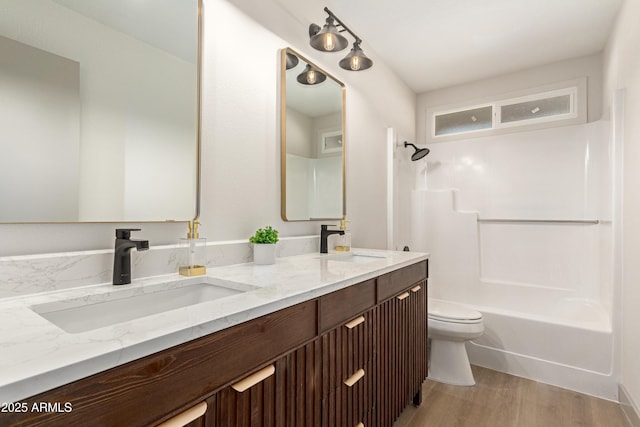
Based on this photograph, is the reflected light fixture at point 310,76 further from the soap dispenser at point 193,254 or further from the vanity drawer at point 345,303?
the vanity drawer at point 345,303

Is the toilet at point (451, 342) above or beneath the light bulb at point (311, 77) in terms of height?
beneath

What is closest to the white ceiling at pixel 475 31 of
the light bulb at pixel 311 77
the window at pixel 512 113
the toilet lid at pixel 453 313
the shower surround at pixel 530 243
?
the window at pixel 512 113

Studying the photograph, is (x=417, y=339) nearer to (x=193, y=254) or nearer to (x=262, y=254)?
(x=262, y=254)

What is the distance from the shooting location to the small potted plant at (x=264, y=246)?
4.72 ft

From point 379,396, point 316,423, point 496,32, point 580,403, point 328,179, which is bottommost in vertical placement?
point 580,403

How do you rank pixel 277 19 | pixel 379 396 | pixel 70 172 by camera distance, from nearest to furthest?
pixel 70 172 → pixel 379 396 → pixel 277 19

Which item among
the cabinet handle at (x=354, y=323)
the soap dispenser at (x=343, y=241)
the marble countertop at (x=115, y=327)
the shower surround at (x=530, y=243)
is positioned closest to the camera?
the marble countertop at (x=115, y=327)

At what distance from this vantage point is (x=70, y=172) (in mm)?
982

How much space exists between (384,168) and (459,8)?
1.21m

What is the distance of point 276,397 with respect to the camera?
2.86 ft

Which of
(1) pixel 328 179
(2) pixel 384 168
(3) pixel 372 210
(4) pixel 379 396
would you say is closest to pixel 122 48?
(1) pixel 328 179

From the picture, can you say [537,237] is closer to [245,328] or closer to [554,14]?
[554,14]

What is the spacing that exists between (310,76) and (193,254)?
126 centimetres

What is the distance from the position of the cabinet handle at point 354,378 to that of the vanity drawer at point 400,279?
30 centimetres
